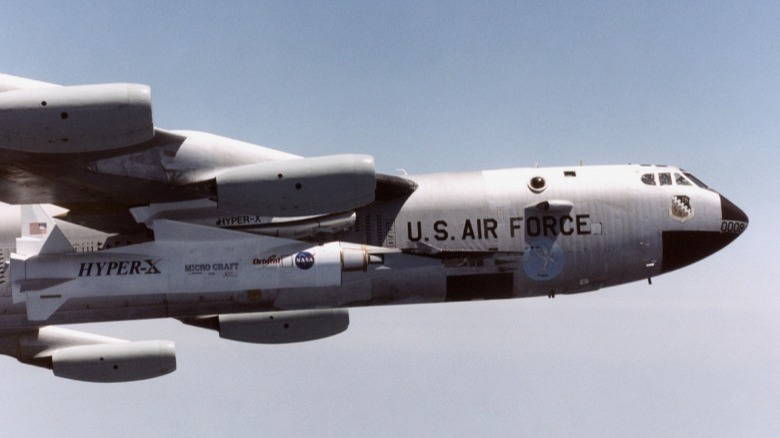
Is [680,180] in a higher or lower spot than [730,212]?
higher

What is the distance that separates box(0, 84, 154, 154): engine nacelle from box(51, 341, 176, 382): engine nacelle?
9029 mm

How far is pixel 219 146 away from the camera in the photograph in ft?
59.7

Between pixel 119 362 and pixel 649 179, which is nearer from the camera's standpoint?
pixel 649 179

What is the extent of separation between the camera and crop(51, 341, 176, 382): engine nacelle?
76.4 feet

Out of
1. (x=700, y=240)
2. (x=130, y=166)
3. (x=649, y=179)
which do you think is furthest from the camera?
(x=649, y=179)

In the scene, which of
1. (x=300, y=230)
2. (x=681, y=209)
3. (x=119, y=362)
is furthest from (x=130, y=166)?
(x=681, y=209)

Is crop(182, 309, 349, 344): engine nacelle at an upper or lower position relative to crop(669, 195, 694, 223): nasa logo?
lower

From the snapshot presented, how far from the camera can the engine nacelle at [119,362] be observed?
76.4ft

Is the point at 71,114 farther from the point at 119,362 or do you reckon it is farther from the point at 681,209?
the point at 681,209

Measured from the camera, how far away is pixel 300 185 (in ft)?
55.5

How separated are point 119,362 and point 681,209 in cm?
1587

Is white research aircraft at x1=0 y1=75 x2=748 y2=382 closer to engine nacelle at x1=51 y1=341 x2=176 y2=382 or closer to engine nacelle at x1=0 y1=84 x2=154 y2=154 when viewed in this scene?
engine nacelle at x1=0 y1=84 x2=154 y2=154

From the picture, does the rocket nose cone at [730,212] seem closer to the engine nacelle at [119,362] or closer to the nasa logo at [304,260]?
the nasa logo at [304,260]

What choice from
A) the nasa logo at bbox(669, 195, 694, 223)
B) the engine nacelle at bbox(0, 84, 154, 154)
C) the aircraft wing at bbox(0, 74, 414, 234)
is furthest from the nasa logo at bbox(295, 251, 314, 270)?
the nasa logo at bbox(669, 195, 694, 223)
